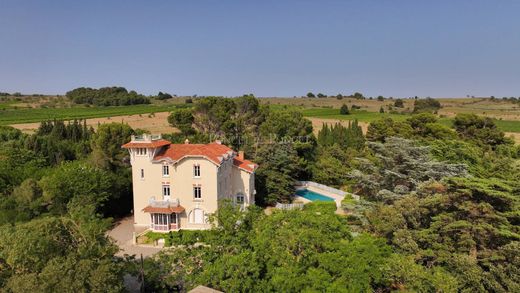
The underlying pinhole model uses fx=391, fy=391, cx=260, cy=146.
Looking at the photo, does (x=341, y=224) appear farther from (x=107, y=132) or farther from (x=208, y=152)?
(x=107, y=132)

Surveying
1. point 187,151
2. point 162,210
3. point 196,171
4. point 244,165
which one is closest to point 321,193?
point 244,165

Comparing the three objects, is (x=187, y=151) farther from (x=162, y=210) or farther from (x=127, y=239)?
(x=127, y=239)

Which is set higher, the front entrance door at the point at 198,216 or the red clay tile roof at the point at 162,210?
the red clay tile roof at the point at 162,210

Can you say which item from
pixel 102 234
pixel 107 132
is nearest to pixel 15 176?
pixel 107 132

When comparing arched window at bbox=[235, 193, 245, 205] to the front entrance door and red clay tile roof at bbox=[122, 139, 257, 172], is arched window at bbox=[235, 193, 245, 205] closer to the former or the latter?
red clay tile roof at bbox=[122, 139, 257, 172]

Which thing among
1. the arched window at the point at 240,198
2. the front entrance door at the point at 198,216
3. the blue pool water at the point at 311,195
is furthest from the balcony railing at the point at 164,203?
the blue pool water at the point at 311,195

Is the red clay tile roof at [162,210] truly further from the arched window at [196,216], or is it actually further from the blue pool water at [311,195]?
the blue pool water at [311,195]
